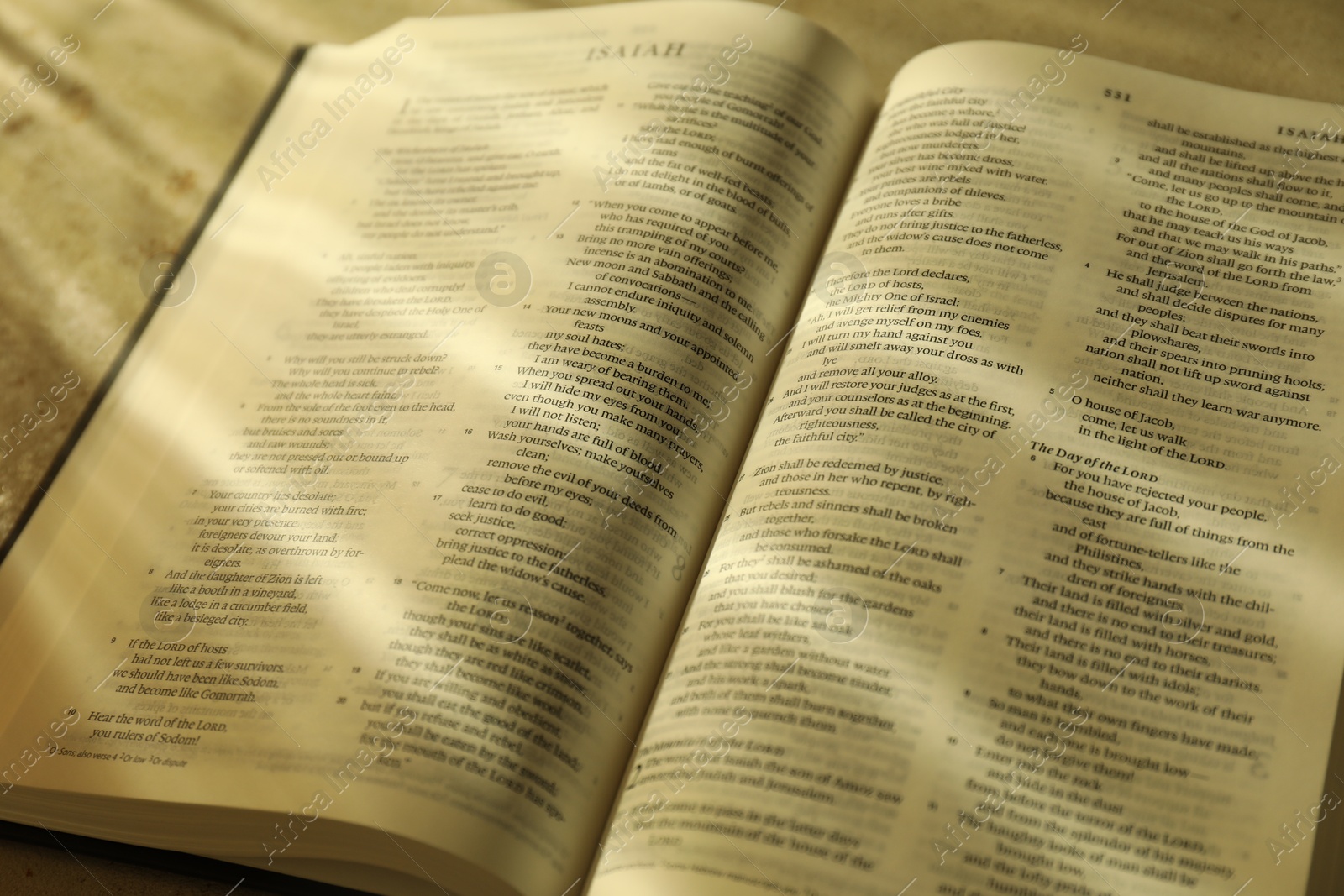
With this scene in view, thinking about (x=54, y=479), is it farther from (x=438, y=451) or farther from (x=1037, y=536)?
(x=1037, y=536)

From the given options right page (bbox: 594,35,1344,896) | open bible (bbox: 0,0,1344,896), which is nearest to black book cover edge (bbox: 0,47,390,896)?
open bible (bbox: 0,0,1344,896)

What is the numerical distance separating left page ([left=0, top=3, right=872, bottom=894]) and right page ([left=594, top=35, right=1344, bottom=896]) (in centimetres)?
Answer: 6

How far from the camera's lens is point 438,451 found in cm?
65

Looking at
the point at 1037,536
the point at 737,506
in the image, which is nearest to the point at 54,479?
the point at 737,506

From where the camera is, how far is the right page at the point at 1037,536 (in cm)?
51

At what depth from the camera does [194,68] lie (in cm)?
97

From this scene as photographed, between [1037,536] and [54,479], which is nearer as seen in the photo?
[1037,536]

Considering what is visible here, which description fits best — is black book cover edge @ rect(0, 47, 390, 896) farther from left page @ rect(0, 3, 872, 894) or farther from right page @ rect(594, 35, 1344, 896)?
right page @ rect(594, 35, 1344, 896)

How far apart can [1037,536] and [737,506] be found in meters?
0.20

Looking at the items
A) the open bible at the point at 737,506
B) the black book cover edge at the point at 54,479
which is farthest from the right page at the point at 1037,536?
the black book cover edge at the point at 54,479

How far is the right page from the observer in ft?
1.67

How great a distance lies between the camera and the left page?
554 mm

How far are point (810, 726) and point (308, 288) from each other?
1.81 ft

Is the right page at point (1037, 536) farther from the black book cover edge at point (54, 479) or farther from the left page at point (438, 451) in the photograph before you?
the black book cover edge at point (54, 479)
